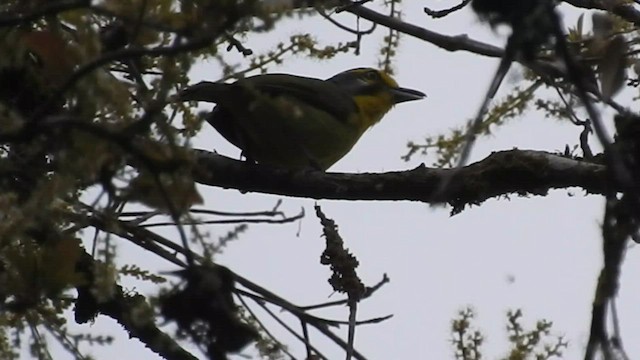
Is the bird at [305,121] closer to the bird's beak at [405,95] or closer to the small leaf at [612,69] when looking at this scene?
the bird's beak at [405,95]

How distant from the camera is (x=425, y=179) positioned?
8.74 ft

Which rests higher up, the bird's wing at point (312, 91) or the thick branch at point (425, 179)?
the bird's wing at point (312, 91)

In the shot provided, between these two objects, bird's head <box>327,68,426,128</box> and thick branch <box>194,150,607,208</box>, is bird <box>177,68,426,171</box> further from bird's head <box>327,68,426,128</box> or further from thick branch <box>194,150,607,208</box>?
thick branch <box>194,150,607,208</box>

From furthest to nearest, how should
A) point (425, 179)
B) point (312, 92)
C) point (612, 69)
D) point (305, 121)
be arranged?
1. point (312, 92)
2. point (305, 121)
3. point (425, 179)
4. point (612, 69)

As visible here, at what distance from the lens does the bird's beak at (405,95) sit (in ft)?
17.1

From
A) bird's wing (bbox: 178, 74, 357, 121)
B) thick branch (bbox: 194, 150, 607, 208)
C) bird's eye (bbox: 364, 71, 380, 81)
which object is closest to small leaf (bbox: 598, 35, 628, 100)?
thick branch (bbox: 194, 150, 607, 208)

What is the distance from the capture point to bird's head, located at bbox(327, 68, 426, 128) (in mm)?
5027

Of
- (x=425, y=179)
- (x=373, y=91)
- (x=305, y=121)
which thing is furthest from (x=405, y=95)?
(x=425, y=179)

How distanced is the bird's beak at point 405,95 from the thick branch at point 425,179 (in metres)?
2.38

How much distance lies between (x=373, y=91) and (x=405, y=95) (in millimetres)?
205

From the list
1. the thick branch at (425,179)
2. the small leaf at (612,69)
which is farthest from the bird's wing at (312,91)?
the small leaf at (612,69)

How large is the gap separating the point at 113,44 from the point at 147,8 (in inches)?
37.8

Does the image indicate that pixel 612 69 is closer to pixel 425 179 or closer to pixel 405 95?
pixel 425 179

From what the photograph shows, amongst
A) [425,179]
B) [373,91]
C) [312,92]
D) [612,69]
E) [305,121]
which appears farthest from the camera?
[373,91]
